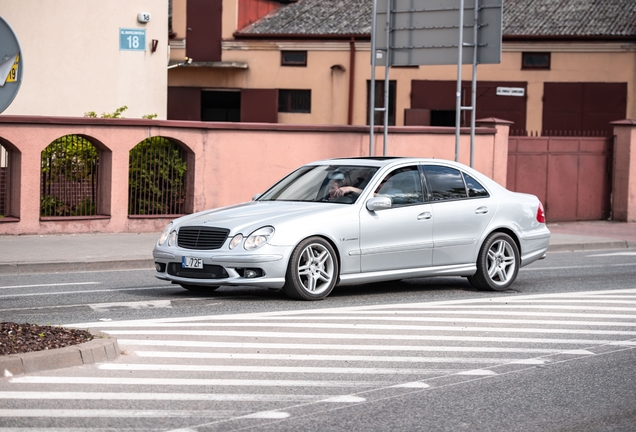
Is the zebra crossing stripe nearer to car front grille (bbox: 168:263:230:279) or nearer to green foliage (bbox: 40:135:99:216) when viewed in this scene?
car front grille (bbox: 168:263:230:279)

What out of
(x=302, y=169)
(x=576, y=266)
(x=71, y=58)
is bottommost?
(x=576, y=266)

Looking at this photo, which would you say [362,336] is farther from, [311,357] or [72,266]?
[72,266]

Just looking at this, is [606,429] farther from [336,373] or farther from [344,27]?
[344,27]

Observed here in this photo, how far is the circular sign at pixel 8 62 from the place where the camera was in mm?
8117

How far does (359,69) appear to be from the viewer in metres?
42.1

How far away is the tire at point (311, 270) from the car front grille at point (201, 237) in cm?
76

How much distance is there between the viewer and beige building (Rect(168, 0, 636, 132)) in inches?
1548

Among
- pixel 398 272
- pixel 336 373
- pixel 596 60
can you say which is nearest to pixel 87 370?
pixel 336 373

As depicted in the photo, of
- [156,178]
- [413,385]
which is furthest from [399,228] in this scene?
[156,178]

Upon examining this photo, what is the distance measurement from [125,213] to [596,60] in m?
23.9

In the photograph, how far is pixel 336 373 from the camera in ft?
26.1

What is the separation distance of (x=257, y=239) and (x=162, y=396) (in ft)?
14.2

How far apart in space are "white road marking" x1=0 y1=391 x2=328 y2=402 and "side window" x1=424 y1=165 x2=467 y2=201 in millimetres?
5893

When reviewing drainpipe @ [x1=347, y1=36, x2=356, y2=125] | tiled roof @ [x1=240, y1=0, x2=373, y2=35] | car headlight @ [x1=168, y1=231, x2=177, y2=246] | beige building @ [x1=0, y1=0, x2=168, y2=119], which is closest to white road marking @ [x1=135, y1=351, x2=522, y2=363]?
car headlight @ [x1=168, y1=231, x2=177, y2=246]
